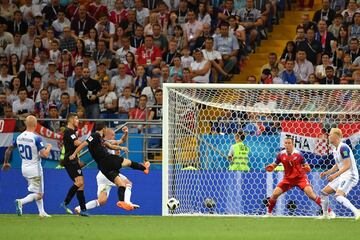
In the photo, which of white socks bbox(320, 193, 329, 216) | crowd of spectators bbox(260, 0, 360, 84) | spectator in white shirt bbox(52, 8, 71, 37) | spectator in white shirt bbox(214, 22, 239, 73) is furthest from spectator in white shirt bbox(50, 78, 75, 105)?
white socks bbox(320, 193, 329, 216)

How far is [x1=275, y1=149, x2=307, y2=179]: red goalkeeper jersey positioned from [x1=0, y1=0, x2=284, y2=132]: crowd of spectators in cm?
435

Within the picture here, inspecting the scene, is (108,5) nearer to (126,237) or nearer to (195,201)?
(195,201)

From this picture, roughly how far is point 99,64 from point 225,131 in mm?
5607

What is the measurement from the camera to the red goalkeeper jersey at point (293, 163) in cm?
1836

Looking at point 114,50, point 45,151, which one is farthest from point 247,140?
point 114,50

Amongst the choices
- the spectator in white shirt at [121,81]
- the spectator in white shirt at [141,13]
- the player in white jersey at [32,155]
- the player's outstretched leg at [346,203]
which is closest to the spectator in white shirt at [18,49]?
the spectator in white shirt at [141,13]

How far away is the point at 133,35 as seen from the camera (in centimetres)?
2531

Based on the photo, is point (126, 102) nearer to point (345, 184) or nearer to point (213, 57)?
point (213, 57)

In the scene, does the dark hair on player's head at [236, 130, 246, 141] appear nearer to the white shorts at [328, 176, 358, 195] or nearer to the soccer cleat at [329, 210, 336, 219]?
the soccer cleat at [329, 210, 336, 219]

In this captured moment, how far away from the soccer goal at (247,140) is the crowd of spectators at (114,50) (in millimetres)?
2292

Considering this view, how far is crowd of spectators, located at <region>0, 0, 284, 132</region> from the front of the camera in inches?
921

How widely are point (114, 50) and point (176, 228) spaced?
10727mm

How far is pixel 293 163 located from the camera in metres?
18.4

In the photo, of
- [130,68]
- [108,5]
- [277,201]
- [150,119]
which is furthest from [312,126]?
[108,5]
